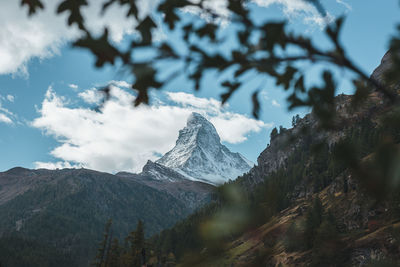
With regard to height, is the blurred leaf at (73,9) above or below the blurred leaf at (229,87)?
above

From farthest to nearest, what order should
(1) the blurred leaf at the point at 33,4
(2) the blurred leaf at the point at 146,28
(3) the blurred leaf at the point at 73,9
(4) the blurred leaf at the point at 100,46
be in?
(1) the blurred leaf at the point at 33,4 < (3) the blurred leaf at the point at 73,9 < (2) the blurred leaf at the point at 146,28 < (4) the blurred leaf at the point at 100,46

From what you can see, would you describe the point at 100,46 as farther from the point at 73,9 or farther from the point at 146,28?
the point at 73,9

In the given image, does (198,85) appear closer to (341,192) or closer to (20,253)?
(341,192)

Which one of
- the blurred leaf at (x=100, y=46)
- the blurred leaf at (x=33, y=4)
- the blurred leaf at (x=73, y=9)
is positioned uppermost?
the blurred leaf at (x=33, y=4)

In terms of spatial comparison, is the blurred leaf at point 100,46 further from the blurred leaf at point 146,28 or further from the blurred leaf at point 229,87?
the blurred leaf at point 229,87

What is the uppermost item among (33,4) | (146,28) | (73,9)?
(33,4)

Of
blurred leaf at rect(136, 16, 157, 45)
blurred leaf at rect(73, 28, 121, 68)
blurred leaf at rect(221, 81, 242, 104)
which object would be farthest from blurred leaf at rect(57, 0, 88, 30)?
blurred leaf at rect(221, 81, 242, 104)

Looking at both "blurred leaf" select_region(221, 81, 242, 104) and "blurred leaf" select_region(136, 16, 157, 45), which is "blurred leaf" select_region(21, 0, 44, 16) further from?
"blurred leaf" select_region(221, 81, 242, 104)

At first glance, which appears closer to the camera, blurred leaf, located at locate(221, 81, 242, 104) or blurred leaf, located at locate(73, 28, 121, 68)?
blurred leaf, located at locate(73, 28, 121, 68)

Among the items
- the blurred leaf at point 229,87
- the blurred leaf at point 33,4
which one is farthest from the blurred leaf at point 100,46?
the blurred leaf at point 33,4

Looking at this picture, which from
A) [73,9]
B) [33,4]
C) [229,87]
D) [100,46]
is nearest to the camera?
[100,46]

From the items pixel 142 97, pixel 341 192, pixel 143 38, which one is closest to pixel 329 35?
pixel 143 38

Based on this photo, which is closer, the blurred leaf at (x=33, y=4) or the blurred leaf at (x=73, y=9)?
the blurred leaf at (x=73, y=9)

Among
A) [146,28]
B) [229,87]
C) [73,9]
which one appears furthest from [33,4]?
[229,87]
